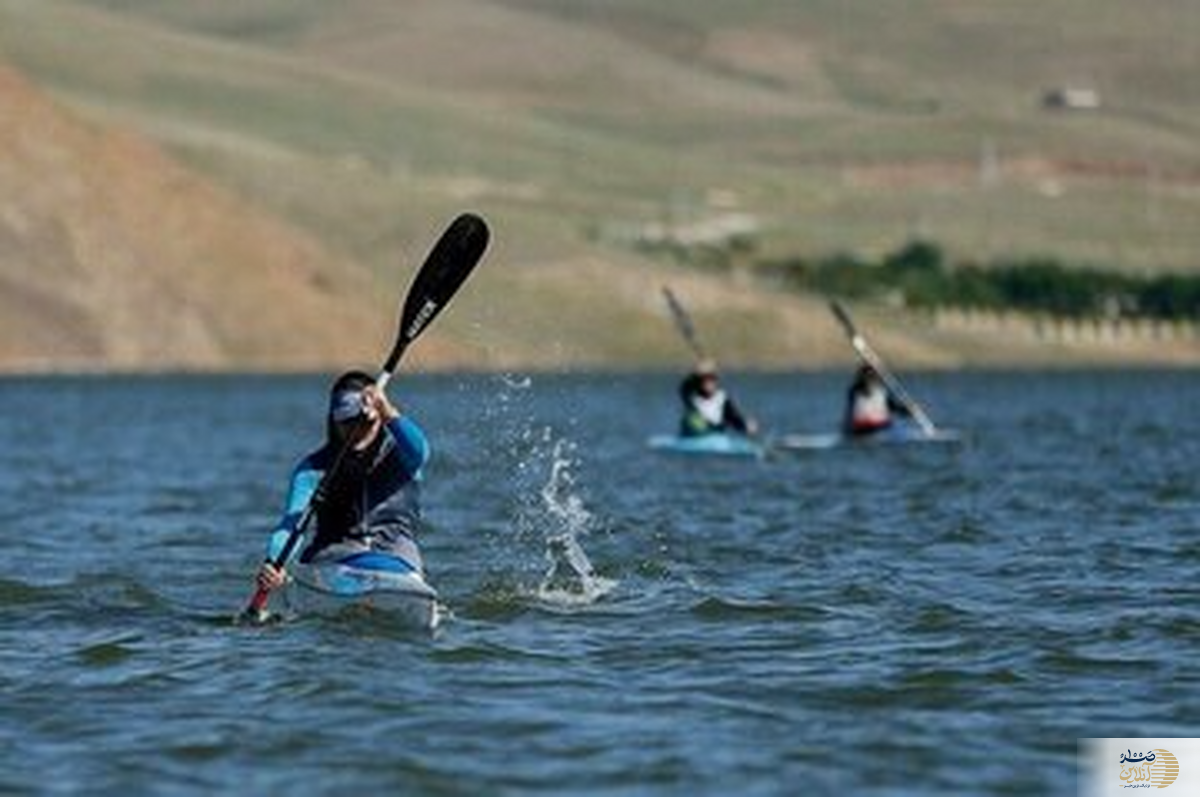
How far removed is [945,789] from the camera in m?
17.7

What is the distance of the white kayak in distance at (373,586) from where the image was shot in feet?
76.2

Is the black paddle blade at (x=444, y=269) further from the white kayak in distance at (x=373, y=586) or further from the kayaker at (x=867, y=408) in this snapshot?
the kayaker at (x=867, y=408)

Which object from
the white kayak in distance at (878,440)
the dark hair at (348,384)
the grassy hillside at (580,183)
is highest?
the grassy hillside at (580,183)

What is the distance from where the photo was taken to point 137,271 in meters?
115

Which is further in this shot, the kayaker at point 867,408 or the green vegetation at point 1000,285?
the green vegetation at point 1000,285

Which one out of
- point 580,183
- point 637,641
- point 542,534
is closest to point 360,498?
point 637,641

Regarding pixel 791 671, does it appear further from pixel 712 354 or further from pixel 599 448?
pixel 712 354

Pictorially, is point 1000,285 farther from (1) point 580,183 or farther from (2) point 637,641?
(2) point 637,641

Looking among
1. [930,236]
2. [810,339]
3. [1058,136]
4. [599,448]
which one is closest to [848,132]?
[1058,136]

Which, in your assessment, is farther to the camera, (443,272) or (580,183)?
(580,183)

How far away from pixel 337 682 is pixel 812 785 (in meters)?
4.05

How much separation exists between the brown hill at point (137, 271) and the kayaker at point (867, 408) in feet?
201

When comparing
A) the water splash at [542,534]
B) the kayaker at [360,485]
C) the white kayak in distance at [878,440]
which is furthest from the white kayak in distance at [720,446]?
the kayaker at [360,485]

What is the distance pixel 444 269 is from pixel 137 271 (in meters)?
90.2
